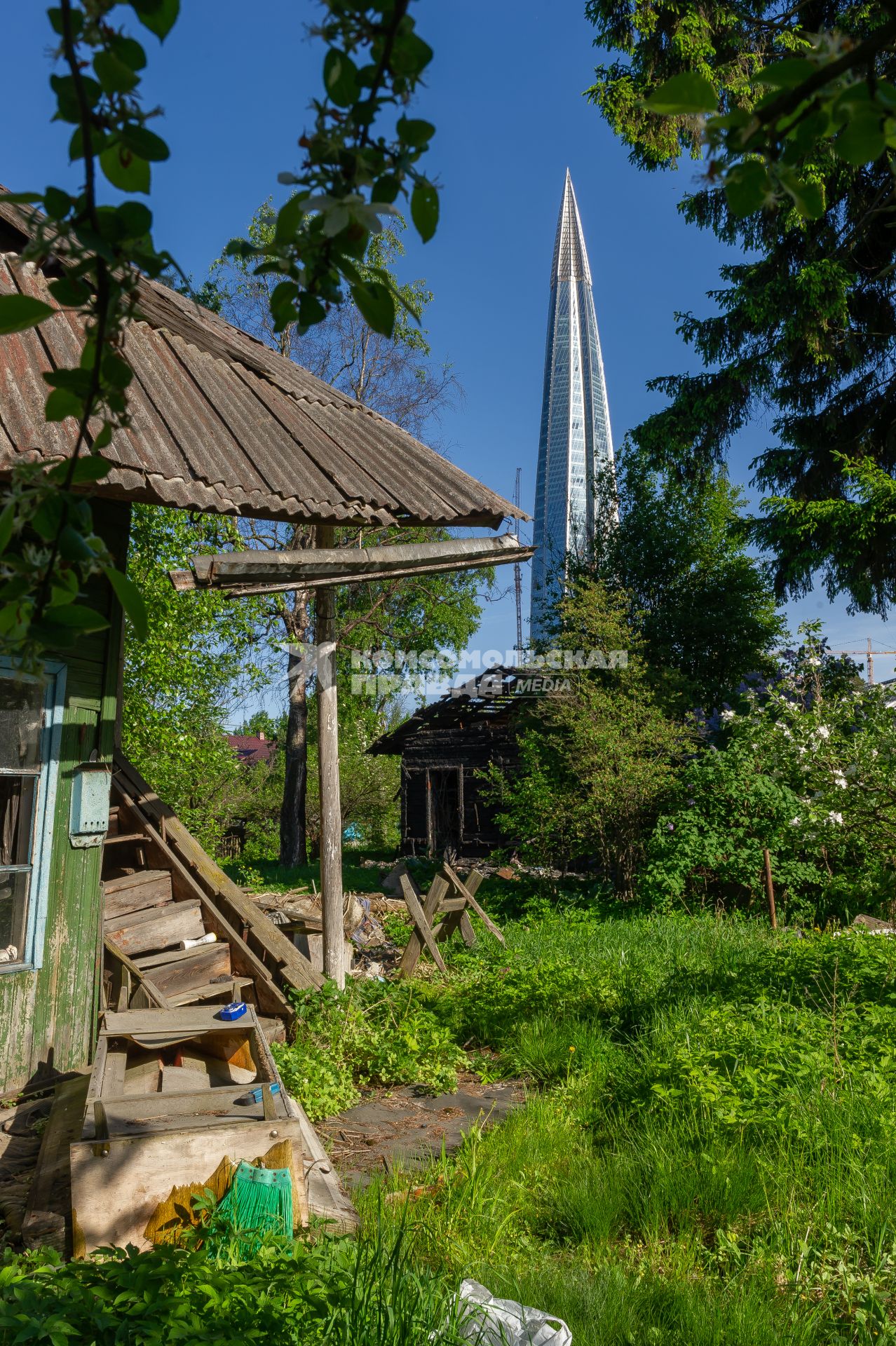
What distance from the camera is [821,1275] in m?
3.31

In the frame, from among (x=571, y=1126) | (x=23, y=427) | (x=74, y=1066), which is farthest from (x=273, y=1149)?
(x=23, y=427)

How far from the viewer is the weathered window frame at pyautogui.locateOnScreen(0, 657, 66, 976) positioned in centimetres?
551

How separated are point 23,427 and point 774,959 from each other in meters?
6.03

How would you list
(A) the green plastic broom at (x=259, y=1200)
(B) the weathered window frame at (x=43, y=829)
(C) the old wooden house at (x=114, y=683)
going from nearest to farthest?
(A) the green plastic broom at (x=259, y=1200) < (C) the old wooden house at (x=114, y=683) < (B) the weathered window frame at (x=43, y=829)

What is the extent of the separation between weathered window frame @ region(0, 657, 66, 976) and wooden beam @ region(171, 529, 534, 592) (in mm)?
984

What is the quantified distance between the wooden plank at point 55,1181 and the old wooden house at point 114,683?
73 cm

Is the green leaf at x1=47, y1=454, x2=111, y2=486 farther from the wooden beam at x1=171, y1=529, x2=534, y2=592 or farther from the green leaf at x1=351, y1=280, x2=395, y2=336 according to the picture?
the wooden beam at x1=171, y1=529, x2=534, y2=592

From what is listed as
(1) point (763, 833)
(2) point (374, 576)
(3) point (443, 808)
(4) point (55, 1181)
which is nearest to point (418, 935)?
(2) point (374, 576)

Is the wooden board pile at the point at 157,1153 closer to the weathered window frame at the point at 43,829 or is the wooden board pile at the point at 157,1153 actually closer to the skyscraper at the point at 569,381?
the weathered window frame at the point at 43,829

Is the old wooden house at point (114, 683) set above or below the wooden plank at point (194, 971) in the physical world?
above

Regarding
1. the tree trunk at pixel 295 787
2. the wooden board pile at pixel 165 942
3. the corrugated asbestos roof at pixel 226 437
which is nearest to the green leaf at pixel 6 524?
the corrugated asbestos roof at pixel 226 437

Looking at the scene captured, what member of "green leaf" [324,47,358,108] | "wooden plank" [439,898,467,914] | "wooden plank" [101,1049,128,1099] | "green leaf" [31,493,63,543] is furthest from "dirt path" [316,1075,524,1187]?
"green leaf" [324,47,358,108]

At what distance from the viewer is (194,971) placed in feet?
21.0

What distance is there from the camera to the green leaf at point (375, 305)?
0.98 m
